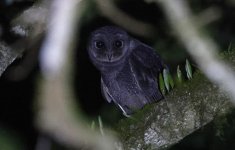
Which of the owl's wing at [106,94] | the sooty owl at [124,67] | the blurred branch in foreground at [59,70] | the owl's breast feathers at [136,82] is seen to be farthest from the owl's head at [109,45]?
the blurred branch in foreground at [59,70]

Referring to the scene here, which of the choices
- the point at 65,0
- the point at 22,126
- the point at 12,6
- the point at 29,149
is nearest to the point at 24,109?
the point at 22,126

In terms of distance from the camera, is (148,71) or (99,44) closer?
(148,71)

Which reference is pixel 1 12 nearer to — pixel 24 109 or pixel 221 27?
pixel 24 109

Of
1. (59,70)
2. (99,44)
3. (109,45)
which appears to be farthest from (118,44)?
(59,70)

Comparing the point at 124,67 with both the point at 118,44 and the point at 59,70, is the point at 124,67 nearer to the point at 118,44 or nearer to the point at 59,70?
the point at 118,44

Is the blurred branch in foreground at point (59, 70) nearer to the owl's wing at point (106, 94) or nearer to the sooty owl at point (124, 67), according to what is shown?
the sooty owl at point (124, 67)

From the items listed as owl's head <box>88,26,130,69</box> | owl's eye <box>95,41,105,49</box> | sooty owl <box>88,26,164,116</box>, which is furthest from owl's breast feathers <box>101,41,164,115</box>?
owl's eye <box>95,41,105,49</box>

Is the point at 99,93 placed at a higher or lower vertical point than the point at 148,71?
lower

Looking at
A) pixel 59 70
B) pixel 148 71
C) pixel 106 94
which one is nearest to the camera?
pixel 59 70
